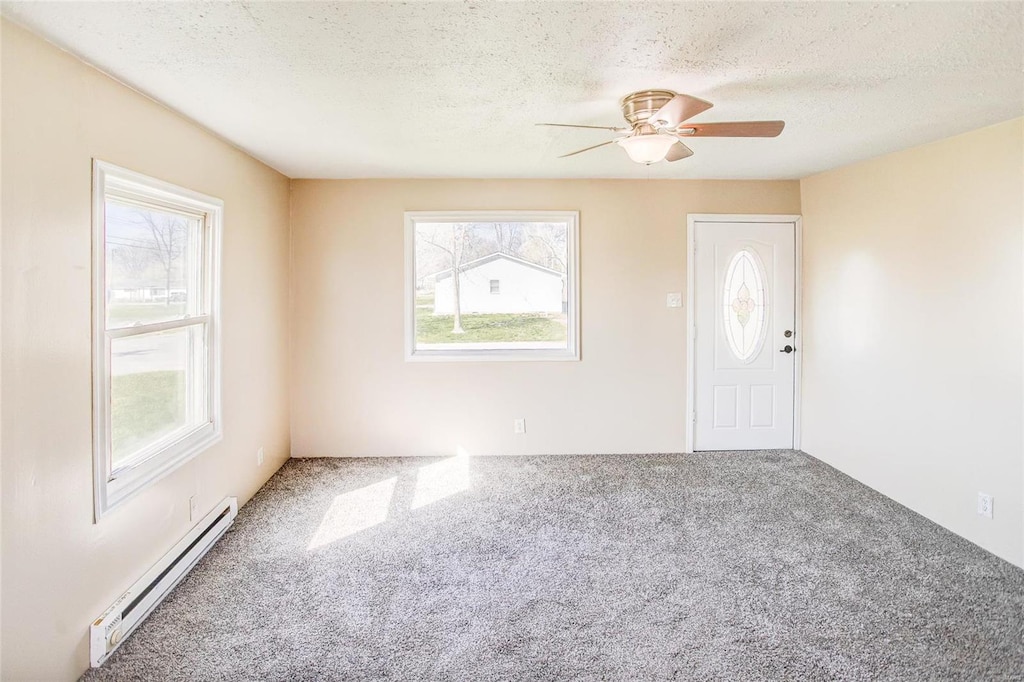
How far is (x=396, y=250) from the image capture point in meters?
4.39

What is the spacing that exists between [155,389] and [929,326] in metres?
4.32

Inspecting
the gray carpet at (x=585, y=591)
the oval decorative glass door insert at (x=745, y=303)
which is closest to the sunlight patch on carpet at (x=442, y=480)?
the gray carpet at (x=585, y=591)

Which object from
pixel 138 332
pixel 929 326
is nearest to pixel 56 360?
pixel 138 332

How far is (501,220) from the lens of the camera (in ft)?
14.5

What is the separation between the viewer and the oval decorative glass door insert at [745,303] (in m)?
4.53

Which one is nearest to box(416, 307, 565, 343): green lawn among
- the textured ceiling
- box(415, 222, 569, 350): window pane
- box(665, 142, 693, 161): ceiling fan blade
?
box(415, 222, 569, 350): window pane

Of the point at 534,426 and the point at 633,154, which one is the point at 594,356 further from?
the point at 633,154

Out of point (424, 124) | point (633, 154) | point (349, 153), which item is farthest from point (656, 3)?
point (349, 153)

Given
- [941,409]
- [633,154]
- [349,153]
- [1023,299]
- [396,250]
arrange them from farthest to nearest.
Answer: [396,250]
[349,153]
[941,409]
[1023,299]
[633,154]

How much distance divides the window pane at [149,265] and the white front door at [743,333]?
3.62m

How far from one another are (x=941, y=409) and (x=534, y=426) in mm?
2698

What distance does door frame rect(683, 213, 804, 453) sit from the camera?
4.47 m

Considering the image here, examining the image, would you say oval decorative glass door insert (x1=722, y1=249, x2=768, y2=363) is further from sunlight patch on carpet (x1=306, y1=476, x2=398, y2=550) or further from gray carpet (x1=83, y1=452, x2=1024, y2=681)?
sunlight patch on carpet (x1=306, y1=476, x2=398, y2=550)

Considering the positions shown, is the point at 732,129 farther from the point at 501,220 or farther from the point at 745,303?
the point at 745,303
